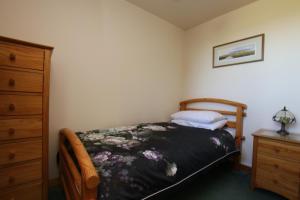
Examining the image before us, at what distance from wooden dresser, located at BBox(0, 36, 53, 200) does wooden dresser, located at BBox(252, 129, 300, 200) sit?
2.22 m

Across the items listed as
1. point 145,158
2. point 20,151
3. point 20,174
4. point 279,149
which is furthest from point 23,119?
point 279,149

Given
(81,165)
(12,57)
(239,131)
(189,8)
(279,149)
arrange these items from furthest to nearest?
(189,8), (239,131), (279,149), (12,57), (81,165)

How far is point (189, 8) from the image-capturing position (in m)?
2.60

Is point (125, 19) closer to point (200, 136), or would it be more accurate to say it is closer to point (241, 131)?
point (200, 136)

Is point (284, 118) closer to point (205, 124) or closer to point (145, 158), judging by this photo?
point (205, 124)

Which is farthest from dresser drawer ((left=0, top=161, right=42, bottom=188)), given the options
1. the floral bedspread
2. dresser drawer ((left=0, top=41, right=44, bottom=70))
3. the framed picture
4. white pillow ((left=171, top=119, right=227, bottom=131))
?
the framed picture

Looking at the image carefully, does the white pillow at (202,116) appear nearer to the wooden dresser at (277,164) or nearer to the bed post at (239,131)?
the bed post at (239,131)

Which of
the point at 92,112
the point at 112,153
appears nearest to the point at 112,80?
the point at 92,112

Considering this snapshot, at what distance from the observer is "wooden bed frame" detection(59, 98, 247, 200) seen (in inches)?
33.2

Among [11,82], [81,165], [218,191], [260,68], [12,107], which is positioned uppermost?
[260,68]

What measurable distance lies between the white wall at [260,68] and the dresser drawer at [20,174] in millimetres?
2634

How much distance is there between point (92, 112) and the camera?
7.00 feet

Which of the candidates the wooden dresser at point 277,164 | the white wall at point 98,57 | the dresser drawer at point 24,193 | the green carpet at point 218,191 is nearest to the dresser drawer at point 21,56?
the white wall at point 98,57

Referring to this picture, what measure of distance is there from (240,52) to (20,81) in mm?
2799
